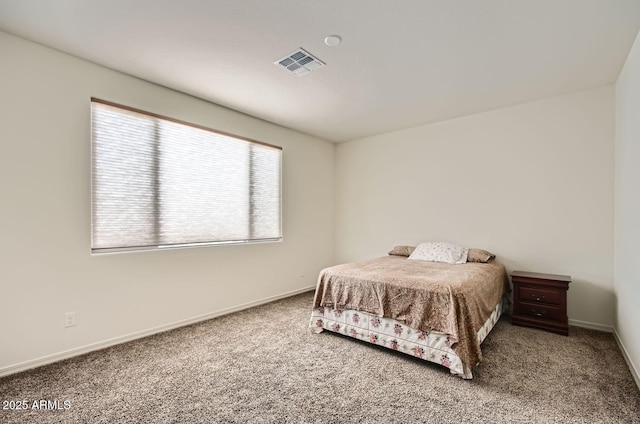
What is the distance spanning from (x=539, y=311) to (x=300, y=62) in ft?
11.3

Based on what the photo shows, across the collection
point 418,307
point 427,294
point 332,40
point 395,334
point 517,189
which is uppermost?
point 332,40

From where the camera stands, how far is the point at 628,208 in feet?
7.84

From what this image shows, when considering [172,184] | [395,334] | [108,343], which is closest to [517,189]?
[395,334]

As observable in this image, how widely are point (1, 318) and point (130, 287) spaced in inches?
33.1

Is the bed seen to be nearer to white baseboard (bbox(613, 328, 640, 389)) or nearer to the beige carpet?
the beige carpet

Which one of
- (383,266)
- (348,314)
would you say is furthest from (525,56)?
(348,314)

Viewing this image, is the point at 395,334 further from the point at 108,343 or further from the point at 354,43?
the point at 108,343

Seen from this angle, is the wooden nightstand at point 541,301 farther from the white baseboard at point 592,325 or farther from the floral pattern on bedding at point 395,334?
the white baseboard at point 592,325

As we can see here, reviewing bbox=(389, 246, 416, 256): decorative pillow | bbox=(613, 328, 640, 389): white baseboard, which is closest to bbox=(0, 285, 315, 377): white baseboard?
bbox=(389, 246, 416, 256): decorative pillow

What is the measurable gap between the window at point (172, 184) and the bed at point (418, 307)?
151cm

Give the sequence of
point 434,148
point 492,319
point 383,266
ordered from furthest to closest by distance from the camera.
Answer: point 434,148
point 383,266
point 492,319

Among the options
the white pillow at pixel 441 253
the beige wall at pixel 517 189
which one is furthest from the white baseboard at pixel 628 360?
the white pillow at pixel 441 253

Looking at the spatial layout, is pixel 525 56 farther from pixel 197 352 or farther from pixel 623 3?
pixel 197 352

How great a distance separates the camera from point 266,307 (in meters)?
3.86
